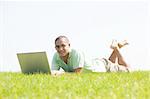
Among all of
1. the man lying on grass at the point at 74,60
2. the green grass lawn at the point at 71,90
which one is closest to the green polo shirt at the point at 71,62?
the man lying on grass at the point at 74,60

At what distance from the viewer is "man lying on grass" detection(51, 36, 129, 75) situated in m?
10.6

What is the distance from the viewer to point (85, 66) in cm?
1183

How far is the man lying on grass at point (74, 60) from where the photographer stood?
1064cm

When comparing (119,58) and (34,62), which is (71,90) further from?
(119,58)

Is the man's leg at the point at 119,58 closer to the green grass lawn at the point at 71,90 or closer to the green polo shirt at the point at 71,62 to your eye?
the green polo shirt at the point at 71,62

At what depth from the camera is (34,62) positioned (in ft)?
32.9

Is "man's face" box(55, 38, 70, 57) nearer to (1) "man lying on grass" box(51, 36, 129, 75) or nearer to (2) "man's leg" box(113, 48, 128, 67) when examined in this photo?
(1) "man lying on grass" box(51, 36, 129, 75)

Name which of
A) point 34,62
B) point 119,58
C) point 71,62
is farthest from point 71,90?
point 119,58

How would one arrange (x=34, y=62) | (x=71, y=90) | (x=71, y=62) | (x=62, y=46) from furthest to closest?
1. (x=71, y=62)
2. (x=62, y=46)
3. (x=34, y=62)
4. (x=71, y=90)

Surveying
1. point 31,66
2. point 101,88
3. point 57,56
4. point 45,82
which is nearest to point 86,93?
point 101,88

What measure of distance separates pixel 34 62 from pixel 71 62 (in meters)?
1.34

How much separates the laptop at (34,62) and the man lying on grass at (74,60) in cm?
33

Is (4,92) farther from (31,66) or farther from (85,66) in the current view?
(85,66)

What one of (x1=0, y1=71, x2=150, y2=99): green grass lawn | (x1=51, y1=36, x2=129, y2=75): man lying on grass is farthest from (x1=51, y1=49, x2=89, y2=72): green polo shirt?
(x1=0, y1=71, x2=150, y2=99): green grass lawn
